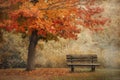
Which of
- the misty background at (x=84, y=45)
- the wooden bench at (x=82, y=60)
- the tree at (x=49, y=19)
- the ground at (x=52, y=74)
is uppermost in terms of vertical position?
the tree at (x=49, y=19)

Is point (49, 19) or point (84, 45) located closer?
point (49, 19)

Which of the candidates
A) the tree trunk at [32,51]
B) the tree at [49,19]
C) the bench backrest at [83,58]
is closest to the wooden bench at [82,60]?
the bench backrest at [83,58]

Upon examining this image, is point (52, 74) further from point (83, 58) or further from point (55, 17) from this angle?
point (55, 17)

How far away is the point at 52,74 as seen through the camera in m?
6.12

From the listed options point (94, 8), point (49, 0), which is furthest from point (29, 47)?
point (94, 8)

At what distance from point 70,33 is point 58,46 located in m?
0.36

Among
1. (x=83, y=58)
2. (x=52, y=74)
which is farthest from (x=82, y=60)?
(x=52, y=74)

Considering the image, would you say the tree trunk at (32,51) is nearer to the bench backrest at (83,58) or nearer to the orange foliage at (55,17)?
the orange foliage at (55,17)

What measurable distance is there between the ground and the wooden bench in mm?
114

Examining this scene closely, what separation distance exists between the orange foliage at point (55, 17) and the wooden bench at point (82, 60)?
43cm

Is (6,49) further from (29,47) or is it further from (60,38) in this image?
(60,38)

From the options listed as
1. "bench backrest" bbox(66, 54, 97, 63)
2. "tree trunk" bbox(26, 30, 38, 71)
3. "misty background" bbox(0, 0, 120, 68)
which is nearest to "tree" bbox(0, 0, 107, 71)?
"tree trunk" bbox(26, 30, 38, 71)

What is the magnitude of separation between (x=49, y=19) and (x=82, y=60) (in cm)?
106

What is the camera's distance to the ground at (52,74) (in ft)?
19.8
